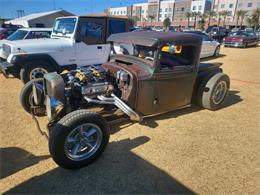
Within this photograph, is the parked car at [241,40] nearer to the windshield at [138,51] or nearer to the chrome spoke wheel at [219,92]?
the chrome spoke wheel at [219,92]

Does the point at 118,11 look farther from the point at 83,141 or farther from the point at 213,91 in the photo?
the point at 83,141

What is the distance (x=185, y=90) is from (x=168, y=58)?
0.73 m

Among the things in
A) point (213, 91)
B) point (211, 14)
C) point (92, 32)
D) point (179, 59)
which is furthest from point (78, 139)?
point (211, 14)

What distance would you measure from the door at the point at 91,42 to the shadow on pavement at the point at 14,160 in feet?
13.6

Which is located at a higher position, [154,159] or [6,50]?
[6,50]

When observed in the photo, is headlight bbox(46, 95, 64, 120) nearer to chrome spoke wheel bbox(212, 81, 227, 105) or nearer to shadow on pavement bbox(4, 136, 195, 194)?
shadow on pavement bbox(4, 136, 195, 194)

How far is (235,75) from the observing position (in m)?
8.60

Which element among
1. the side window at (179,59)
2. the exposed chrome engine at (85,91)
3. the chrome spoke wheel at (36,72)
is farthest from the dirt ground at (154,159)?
the chrome spoke wheel at (36,72)

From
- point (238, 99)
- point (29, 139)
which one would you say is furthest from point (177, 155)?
point (238, 99)

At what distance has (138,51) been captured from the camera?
3.96 meters

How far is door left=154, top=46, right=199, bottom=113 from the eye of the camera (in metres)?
3.63

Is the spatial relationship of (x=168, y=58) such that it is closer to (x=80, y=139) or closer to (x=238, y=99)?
(x=80, y=139)

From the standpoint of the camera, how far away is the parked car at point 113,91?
2.77m

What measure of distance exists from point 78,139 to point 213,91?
3.13 m
